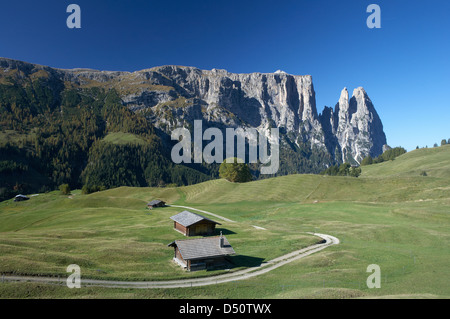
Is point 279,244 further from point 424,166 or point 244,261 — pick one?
point 424,166

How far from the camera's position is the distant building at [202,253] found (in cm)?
3870

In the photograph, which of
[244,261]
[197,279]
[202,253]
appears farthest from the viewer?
[244,261]

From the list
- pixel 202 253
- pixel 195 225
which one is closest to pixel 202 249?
pixel 202 253

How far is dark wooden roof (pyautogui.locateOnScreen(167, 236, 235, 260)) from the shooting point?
127 ft

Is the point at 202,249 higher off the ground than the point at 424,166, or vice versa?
the point at 424,166

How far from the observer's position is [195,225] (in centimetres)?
6128

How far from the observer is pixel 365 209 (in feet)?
259

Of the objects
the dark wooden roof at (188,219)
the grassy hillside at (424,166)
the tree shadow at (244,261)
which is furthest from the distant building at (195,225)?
the grassy hillside at (424,166)

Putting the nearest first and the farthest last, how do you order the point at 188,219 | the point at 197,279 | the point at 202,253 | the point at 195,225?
the point at 197,279 → the point at 202,253 → the point at 195,225 → the point at 188,219

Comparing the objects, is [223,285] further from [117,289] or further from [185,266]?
[117,289]

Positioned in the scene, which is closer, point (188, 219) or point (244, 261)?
point (244, 261)

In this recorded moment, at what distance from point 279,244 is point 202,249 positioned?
679 inches

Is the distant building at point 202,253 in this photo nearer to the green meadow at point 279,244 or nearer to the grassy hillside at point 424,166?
the green meadow at point 279,244

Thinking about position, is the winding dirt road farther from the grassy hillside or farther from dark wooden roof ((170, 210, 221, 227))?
the grassy hillside
